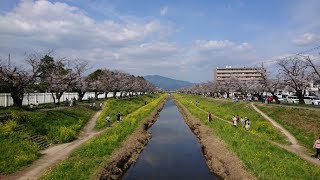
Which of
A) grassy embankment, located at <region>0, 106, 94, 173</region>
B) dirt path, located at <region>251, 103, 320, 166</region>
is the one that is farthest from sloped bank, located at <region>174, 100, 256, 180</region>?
grassy embankment, located at <region>0, 106, 94, 173</region>

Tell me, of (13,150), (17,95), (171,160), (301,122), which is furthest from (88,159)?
(301,122)

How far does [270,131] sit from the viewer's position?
34.8 meters

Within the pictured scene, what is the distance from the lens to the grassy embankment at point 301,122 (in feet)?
101

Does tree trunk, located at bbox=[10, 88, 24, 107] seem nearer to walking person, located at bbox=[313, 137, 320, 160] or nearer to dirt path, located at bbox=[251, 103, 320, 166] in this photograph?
dirt path, located at bbox=[251, 103, 320, 166]

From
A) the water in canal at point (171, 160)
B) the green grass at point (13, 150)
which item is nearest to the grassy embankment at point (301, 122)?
the water in canal at point (171, 160)

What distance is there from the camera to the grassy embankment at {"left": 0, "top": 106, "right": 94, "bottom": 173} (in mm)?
21172

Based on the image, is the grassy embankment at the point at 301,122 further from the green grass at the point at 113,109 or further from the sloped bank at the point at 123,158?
the green grass at the point at 113,109

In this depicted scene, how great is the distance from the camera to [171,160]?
95.0ft

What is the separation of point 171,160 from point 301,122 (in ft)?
53.6

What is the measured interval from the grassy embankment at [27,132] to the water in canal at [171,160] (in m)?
7.13

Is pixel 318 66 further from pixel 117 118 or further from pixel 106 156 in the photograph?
pixel 106 156

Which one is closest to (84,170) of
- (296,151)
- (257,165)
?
(257,165)

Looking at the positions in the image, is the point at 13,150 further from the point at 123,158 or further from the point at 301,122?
the point at 301,122

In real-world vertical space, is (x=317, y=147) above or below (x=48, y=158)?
above
